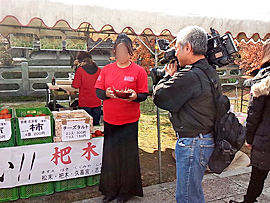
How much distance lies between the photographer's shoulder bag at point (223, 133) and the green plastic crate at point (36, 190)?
2.17 meters

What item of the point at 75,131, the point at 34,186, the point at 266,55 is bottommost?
the point at 34,186

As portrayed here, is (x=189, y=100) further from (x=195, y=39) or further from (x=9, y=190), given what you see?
(x=9, y=190)

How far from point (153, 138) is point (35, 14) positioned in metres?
3.80

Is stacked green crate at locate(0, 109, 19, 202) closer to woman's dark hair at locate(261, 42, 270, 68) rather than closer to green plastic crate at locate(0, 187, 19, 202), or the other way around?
green plastic crate at locate(0, 187, 19, 202)

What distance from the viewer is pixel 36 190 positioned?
335 cm

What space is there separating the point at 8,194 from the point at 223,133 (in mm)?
2576

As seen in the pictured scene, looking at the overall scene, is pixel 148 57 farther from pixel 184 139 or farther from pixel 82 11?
pixel 184 139

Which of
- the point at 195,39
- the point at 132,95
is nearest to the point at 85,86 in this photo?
the point at 132,95

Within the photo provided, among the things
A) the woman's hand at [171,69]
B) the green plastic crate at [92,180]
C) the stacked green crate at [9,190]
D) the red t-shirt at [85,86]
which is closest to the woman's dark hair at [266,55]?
the woman's hand at [171,69]

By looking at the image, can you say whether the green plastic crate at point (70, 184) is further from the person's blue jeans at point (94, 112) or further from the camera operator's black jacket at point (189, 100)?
the camera operator's black jacket at point (189, 100)

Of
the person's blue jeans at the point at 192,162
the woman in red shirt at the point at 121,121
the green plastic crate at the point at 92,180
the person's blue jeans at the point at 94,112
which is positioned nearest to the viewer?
the person's blue jeans at the point at 192,162

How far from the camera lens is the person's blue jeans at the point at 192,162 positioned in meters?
2.07

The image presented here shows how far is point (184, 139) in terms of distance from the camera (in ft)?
6.82

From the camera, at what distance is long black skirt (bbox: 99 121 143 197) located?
3115 mm
